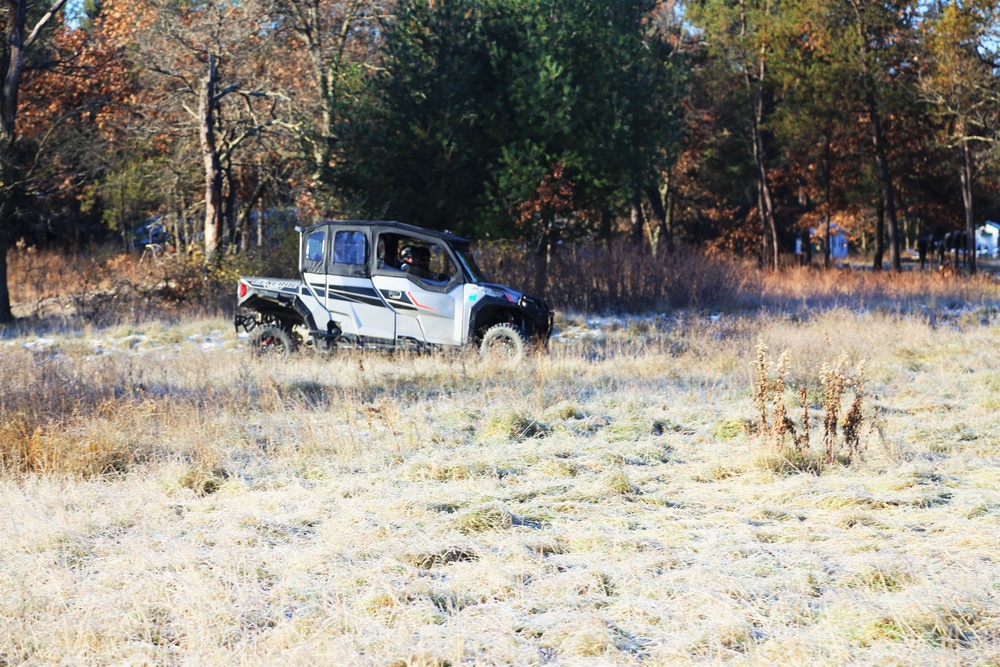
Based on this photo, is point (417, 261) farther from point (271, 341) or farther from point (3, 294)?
point (3, 294)

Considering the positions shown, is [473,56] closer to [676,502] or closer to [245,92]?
[245,92]

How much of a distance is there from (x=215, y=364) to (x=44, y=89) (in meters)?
23.2

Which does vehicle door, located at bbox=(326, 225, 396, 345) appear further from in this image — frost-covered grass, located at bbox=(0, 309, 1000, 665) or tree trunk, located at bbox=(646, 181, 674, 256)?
tree trunk, located at bbox=(646, 181, 674, 256)

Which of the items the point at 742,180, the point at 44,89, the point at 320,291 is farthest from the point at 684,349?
the point at 742,180

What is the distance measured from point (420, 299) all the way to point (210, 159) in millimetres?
13642

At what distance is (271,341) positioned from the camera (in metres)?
15.1

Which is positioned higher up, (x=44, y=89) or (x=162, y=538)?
(x=44, y=89)

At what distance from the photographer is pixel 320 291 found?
14484 mm

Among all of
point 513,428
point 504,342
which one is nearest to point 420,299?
point 504,342

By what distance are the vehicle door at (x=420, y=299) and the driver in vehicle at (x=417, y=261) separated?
0.07 ft

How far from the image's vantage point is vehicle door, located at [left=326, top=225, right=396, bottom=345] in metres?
14.3

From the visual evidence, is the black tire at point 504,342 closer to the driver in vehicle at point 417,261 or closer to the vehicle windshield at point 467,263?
the vehicle windshield at point 467,263

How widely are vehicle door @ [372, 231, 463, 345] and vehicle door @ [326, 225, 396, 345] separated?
0.14 metres

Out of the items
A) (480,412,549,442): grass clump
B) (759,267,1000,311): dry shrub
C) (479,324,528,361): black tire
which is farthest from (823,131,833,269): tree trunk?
(480,412,549,442): grass clump
